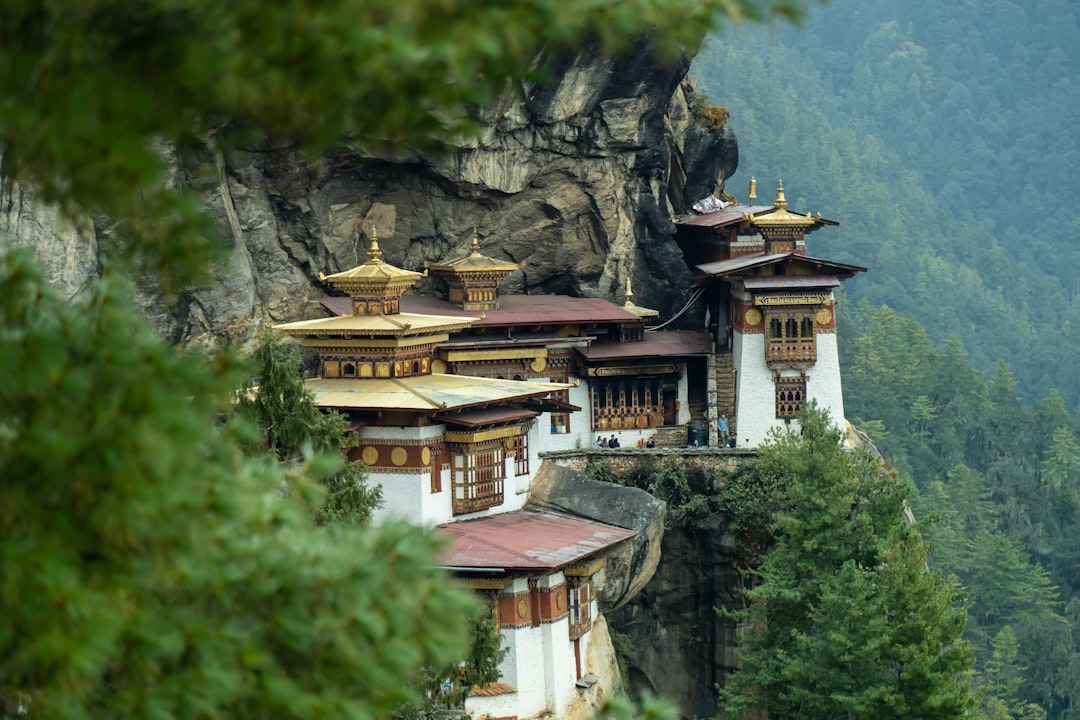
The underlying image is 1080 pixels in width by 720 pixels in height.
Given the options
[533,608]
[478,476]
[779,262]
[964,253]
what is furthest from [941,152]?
[533,608]

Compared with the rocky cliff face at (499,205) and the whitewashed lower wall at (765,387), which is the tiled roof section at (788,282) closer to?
the whitewashed lower wall at (765,387)

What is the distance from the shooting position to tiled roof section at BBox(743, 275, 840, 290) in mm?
34094

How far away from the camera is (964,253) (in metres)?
122

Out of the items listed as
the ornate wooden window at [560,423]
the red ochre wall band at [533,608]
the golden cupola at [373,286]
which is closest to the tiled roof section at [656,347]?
the ornate wooden window at [560,423]

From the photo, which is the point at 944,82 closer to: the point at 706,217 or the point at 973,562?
the point at 973,562

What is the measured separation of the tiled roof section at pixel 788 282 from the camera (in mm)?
34094

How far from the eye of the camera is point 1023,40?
14938 cm

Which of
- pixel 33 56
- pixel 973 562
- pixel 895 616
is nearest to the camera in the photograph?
pixel 33 56

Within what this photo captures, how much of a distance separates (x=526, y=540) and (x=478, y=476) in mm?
1875

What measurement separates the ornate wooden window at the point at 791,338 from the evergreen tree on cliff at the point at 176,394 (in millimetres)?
27691

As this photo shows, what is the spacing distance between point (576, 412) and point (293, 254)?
22.6 feet

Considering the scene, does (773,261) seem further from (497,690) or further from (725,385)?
(497,690)

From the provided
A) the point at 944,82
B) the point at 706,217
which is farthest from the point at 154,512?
the point at 944,82

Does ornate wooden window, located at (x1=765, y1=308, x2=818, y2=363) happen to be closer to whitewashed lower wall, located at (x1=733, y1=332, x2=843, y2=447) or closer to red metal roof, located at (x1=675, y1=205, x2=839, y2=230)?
whitewashed lower wall, located at (x1=733, y1=332, x2=843, y2=447)
